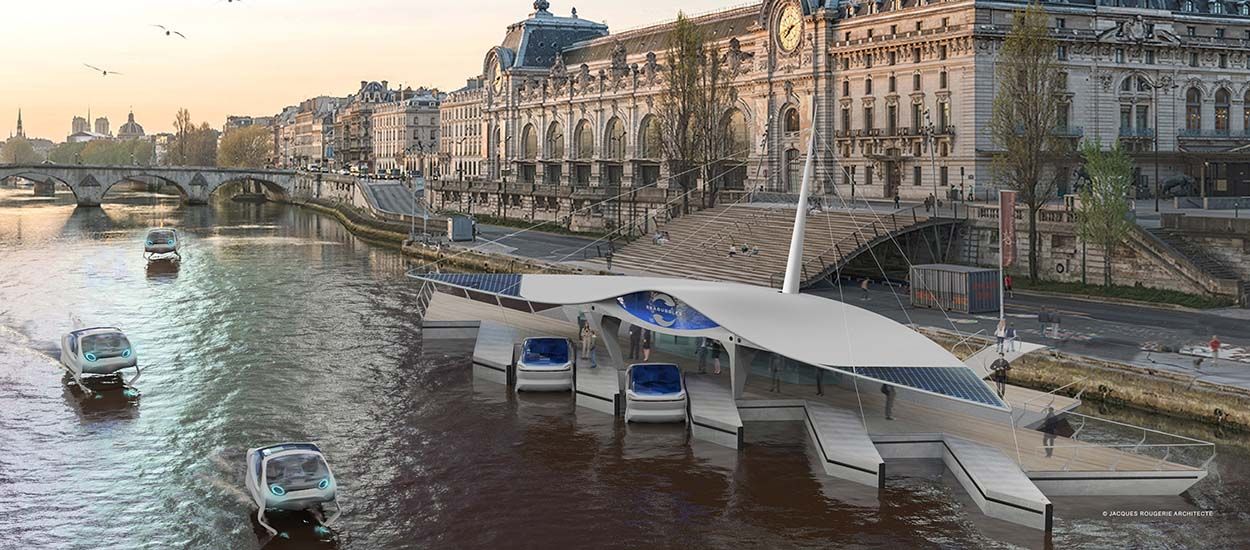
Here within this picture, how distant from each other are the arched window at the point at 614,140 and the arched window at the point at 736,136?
20.7m

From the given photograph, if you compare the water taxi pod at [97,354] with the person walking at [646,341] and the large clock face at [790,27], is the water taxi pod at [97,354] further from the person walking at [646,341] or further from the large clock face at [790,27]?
the large clock face at [790,27]

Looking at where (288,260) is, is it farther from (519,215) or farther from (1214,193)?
(1214,193)

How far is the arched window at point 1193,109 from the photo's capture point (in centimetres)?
9519

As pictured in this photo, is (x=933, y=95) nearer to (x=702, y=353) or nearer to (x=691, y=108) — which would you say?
(x=691, y=108)

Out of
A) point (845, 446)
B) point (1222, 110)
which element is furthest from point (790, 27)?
point (845, 446)

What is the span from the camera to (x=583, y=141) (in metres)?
147

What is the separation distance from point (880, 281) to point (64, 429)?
150ft

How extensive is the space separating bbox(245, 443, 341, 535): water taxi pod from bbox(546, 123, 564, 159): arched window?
120m

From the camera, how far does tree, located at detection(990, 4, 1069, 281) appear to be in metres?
69.1

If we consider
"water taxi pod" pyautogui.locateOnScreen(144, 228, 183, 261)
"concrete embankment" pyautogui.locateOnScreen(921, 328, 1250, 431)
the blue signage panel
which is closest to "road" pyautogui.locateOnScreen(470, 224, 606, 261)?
"water taxi pod" pyautogui.locateOnScreen(144, 228, 183, 261)

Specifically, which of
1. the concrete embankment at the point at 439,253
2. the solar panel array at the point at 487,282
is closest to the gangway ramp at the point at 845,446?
the solar panel array at the point at 487,282

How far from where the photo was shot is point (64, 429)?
4353 centimetres

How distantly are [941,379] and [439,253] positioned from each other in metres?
69.0

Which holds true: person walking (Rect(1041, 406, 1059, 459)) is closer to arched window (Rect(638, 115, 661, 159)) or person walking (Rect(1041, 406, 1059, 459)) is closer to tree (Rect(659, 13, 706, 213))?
tree (Rect(659, 13, 706, 213))
